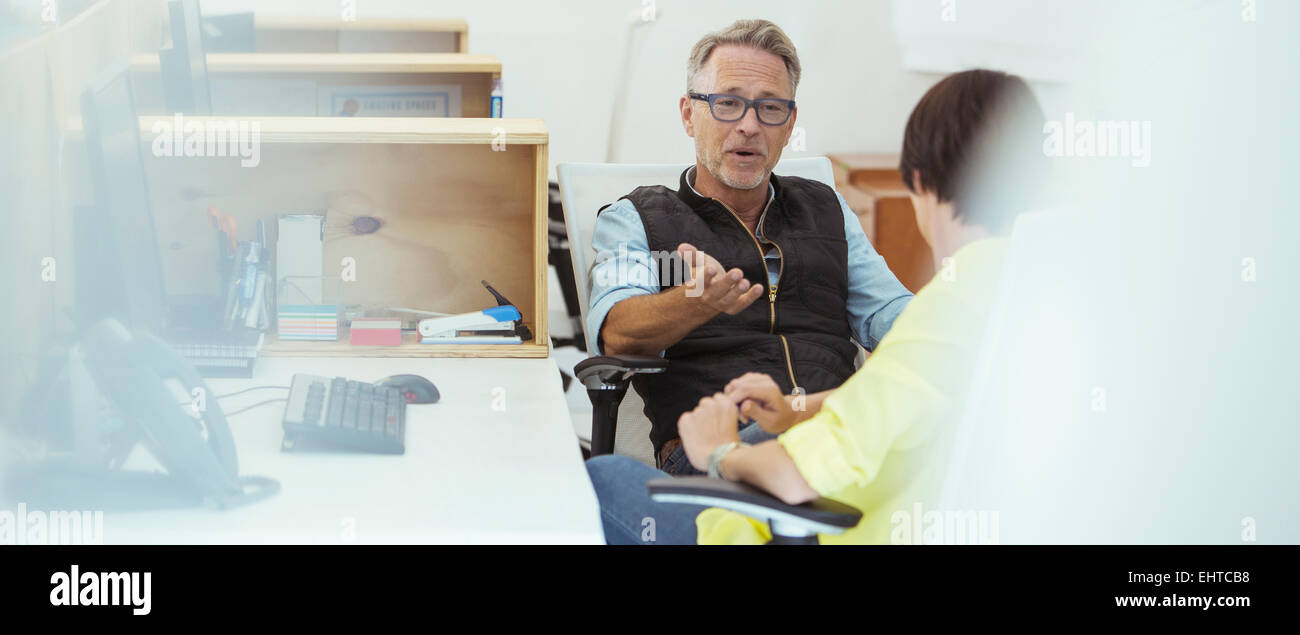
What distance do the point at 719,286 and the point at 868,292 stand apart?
1.64 ft

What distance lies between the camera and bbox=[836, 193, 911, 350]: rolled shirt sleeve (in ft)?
5.86

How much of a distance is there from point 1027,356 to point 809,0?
3070mm

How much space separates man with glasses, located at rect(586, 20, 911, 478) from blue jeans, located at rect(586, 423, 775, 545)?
0.28 metres

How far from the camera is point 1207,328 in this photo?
0.82 m

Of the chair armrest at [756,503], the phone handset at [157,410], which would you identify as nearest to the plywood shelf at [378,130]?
the phone handset at [157,410]

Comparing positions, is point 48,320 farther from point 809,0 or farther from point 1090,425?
point 809,0

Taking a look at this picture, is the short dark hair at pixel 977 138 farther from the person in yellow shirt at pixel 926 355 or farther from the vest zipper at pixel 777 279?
the vest zipper at pixel 777 279

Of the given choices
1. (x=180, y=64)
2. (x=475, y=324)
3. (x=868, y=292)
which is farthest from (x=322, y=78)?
(x=868, y=292)

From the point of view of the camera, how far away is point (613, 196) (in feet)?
6.27

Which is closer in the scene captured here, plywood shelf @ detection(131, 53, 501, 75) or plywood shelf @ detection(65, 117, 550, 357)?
plywood shelf @ detection(65, 117, 550, 357)

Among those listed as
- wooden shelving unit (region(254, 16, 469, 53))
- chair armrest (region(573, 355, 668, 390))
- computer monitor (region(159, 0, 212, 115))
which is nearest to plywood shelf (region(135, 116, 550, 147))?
computer monitor (region(159, 0, 212, 115))

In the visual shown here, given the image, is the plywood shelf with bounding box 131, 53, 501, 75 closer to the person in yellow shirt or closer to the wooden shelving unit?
the wooden shelving unit
